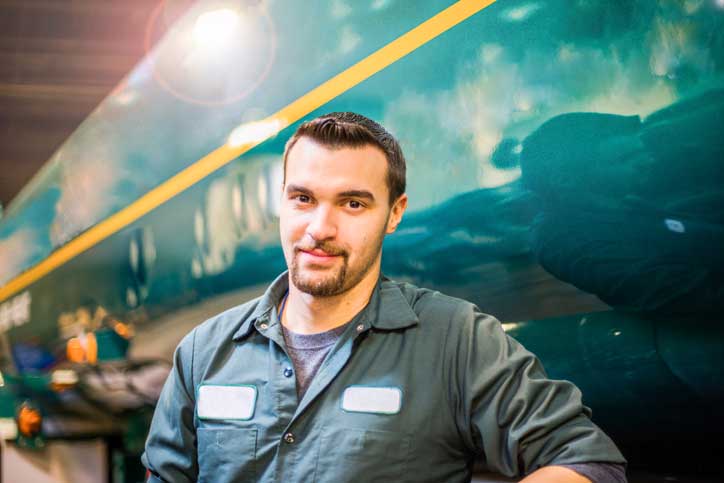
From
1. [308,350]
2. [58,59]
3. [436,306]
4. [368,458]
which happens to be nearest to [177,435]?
[308,350]

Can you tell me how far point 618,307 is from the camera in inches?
47.6

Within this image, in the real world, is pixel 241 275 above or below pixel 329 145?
below

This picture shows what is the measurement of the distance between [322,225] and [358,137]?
160mm

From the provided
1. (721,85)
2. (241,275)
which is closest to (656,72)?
(721,85)

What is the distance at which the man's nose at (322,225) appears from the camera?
4.04 feet

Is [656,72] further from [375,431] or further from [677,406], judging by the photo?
[375,431]

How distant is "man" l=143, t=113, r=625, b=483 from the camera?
1.10m

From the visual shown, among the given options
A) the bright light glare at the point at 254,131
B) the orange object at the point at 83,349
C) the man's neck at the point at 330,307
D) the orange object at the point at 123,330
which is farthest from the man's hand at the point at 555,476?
the orange object at the point at 83,349

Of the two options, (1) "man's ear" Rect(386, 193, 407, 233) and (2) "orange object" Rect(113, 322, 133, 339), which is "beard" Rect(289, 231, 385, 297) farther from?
(2) "orange object" Rect(113, 322, 133, 339)

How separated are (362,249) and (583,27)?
1.57ft

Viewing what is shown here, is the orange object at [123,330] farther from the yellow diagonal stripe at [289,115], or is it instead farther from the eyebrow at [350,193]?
the eyebrow at [350,193]

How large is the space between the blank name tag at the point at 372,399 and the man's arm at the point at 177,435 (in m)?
0.32

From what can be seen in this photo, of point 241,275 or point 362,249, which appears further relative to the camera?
point 241,275

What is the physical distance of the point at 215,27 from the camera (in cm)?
207
